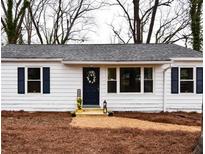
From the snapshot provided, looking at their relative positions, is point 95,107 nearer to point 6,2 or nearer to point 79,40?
point 6,2

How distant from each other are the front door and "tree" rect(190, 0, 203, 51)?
41.0 feet

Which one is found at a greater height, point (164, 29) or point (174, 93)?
point (164, 29)

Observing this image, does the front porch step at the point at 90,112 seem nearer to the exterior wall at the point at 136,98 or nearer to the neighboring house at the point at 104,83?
the neighboring house at the point at 104,83

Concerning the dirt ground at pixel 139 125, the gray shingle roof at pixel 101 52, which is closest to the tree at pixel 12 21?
the gray shingle roof at pixel 101 52

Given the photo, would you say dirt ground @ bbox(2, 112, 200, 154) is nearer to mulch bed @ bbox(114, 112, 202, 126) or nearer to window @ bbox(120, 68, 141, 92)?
mulch bed @ bbox(114, 112, 202, 126)

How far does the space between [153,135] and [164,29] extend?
26533mm

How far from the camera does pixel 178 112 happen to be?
17.1 m

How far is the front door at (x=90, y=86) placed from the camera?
56.0 ft

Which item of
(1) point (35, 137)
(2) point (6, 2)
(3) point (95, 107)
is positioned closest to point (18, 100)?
(3) point (95, 107)

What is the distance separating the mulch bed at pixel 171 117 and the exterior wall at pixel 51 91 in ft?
7.02

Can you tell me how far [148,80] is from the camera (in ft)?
56.1

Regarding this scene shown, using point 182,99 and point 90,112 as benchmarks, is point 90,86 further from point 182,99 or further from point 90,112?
point 182,99

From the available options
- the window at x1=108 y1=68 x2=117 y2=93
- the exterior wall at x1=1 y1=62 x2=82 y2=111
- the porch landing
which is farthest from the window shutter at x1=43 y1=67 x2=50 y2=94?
the window at x1=108 y1=68 x2=117 y2=93

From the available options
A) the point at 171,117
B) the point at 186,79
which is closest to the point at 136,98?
the point at 186,79
